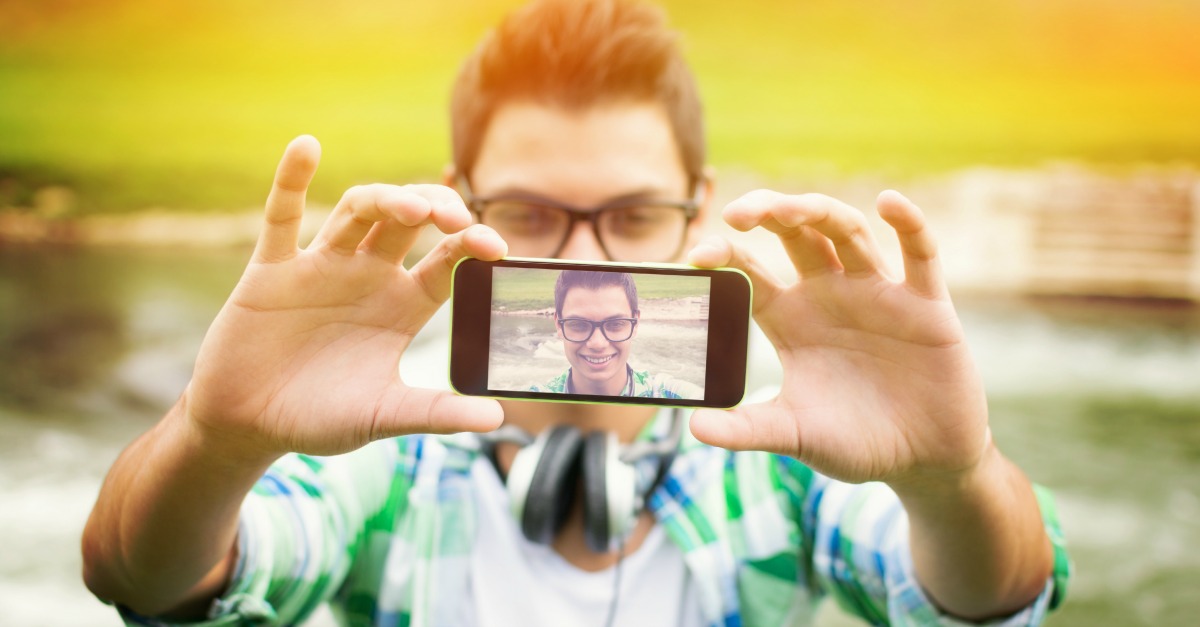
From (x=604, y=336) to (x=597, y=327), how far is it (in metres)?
0.01

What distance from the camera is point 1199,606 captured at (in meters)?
1.84

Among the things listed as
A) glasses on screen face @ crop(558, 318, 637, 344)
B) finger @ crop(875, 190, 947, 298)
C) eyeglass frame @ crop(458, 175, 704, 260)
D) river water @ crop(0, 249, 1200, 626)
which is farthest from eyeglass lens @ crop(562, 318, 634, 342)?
river water @ crop(0, 249, 1200, 626)

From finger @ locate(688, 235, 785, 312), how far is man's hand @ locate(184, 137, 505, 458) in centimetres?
22

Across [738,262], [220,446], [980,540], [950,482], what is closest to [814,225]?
[738,262]

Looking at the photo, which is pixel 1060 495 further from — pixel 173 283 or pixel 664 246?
pixel 173 283

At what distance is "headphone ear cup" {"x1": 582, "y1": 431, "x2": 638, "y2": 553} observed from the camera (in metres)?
1.05

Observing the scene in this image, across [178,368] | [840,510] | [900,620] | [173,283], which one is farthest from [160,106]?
[900,620]

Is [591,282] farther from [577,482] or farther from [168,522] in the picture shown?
[168,522]

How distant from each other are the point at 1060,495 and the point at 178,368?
269 cm

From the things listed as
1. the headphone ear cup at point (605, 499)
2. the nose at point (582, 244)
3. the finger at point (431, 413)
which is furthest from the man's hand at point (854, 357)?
the nose at point (582, 244)

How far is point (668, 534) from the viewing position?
3.77ft

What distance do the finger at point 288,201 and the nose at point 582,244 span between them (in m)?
0.53

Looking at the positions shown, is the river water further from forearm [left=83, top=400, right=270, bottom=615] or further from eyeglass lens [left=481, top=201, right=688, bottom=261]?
forearm [left=83, top=400, right=270, bottom=615]

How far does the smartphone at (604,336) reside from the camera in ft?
2.62
